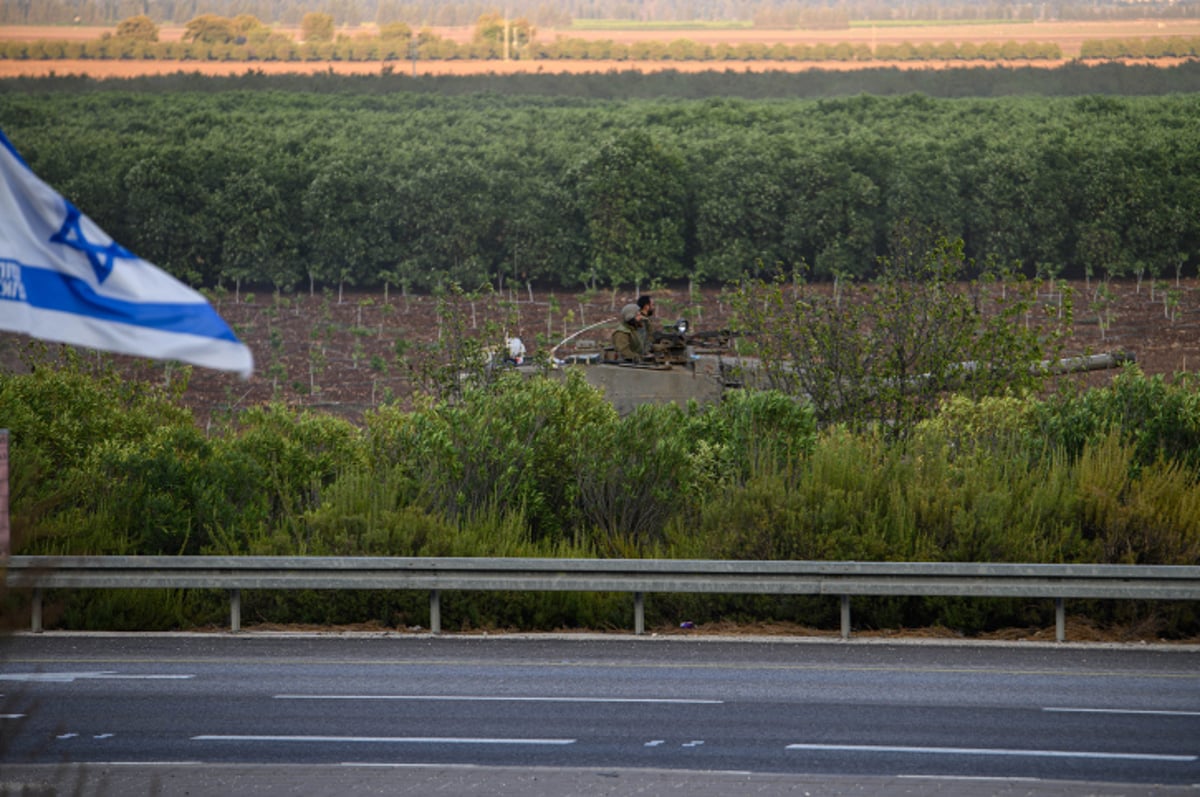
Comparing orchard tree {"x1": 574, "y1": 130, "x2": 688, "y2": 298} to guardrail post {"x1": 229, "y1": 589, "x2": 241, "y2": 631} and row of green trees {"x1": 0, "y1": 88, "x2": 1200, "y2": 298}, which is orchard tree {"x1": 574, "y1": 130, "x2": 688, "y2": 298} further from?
guardrail post {"x1": 229, "y1": 589, "x2": 241, "y2": 631}

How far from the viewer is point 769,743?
36.6 feet

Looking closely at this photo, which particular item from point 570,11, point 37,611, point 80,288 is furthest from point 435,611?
point 570,11

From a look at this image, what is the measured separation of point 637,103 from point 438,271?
16.3m

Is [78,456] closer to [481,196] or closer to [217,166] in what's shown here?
[481,196]

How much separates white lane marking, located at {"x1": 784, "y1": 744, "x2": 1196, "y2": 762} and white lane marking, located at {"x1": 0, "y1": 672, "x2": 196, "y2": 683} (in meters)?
5.71

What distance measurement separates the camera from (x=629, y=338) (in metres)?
25.9

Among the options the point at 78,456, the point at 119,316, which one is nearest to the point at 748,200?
the point at 78,456

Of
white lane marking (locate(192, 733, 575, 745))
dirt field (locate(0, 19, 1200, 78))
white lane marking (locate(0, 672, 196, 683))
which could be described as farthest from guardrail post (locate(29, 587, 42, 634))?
dirt field (locate(0, 19, 1200, 78))

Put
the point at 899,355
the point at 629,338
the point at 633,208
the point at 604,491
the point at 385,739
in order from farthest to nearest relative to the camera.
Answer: the point at 633,208, the point at 629,338, the point at 899,355, the point at 604,491, the point at 385,739

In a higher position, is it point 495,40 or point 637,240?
point 495,40

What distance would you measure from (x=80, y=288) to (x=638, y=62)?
68585mm

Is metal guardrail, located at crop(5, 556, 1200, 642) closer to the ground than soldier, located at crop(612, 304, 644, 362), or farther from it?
closer to the ground

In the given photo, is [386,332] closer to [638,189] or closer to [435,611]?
[638,189]

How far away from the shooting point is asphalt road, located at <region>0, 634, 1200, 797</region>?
10.4m
